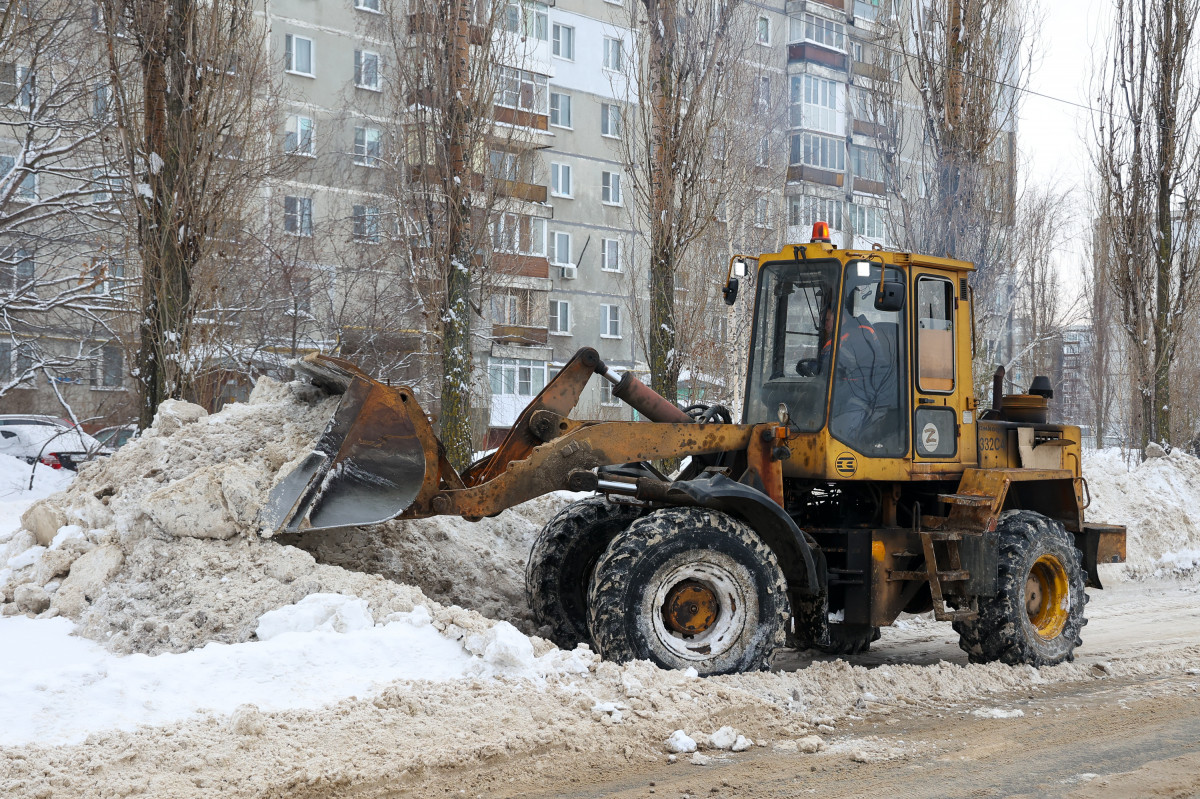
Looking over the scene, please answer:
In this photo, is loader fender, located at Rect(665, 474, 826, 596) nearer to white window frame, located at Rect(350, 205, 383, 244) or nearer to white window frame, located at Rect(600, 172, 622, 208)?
white window frame, located at Rect(350, 205, 383, 244)

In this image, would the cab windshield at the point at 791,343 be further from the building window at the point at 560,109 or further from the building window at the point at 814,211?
the building window at the point at 560,109

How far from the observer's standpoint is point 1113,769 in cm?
527

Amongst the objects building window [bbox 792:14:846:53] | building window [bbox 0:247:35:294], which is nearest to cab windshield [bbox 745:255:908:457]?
building window [bbox 0:247:35:294]

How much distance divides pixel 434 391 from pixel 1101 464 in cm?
1065

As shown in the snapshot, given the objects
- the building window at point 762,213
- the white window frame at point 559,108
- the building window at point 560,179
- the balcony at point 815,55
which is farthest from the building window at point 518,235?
the balcony at point 815,55

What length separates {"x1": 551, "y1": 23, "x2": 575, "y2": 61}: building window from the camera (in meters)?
35.2

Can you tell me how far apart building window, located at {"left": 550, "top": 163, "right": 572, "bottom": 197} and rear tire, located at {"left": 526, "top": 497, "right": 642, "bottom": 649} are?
94.4ft

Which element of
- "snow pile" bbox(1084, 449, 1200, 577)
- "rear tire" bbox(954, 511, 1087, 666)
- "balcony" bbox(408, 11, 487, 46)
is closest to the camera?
"rear tire" bbox(954, 511, 1087, 666)

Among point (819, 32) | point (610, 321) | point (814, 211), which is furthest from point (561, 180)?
point (819, 32)

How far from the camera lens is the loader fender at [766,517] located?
646cm

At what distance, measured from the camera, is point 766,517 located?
261 inches

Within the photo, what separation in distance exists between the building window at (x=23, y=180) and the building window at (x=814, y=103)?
75.2 ft

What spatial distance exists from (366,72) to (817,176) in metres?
14.8

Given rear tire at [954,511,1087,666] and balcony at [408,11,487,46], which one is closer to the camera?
rear tire at [954,511,1087,666]
